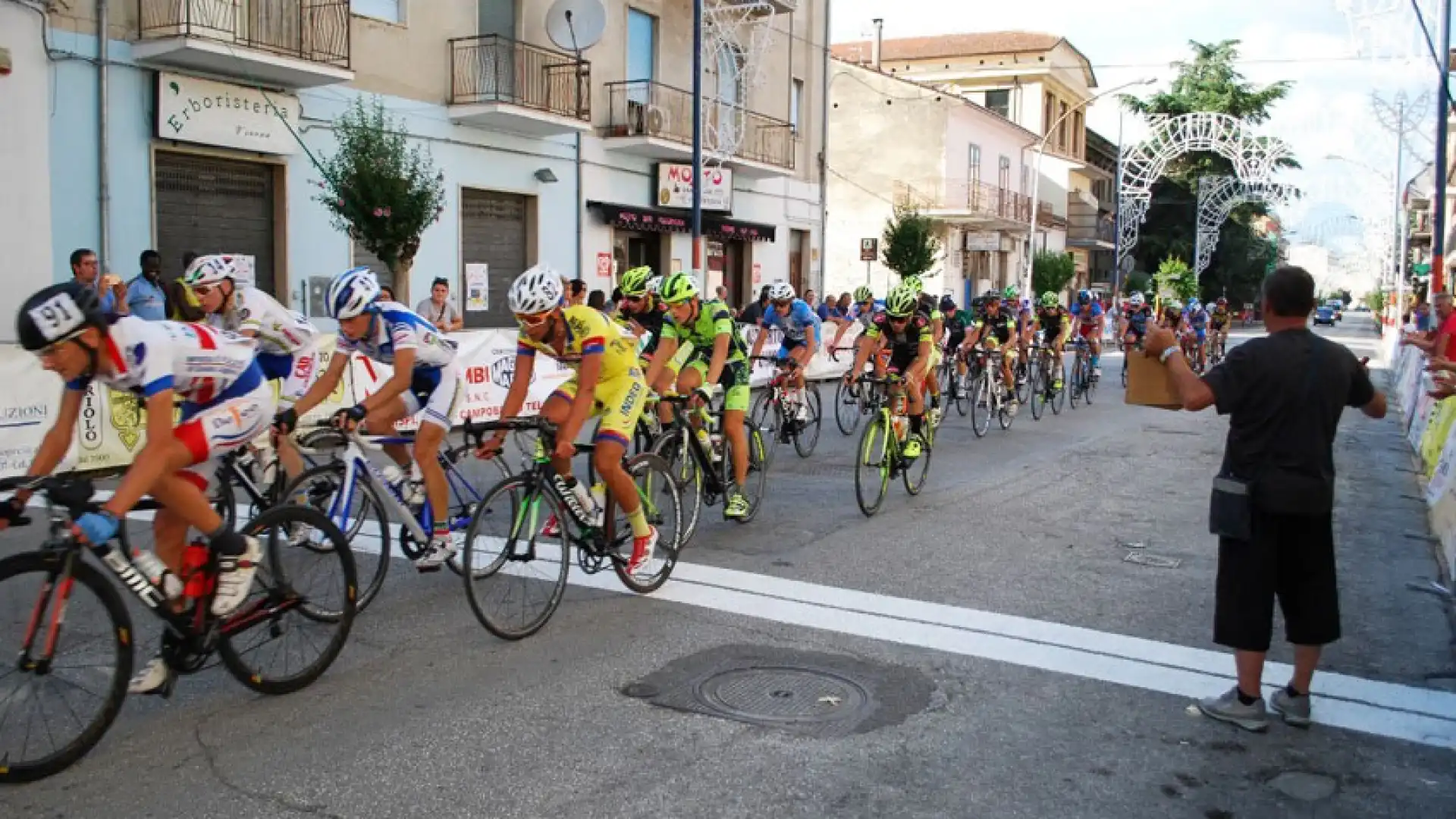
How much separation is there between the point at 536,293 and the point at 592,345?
15.8 inches

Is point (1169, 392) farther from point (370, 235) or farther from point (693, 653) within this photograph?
point (370, 235)

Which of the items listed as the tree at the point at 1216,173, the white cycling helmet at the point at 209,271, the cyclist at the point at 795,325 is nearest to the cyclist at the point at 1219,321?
the cyclist at the point at 795,325

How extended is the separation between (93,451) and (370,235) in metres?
6.79

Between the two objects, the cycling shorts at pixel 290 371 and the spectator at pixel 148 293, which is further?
the spectator at pixel 148 293

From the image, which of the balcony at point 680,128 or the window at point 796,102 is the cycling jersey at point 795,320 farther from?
the window at point 796,102

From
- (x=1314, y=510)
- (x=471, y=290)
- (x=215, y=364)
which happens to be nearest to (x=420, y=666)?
(x=215, y=364)

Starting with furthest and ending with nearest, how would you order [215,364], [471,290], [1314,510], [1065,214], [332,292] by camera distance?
[1065,214]
[471,290]
[332,292]
[215,364]
[1314,510]

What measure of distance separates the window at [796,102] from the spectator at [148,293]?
833 inches

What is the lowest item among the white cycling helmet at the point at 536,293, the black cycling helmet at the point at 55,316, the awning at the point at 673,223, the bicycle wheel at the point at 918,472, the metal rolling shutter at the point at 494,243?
the bicycle wheel at the point at 918,472

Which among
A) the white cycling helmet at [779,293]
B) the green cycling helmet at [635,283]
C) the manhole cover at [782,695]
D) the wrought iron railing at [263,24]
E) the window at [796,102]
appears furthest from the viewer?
the window at [796,102]

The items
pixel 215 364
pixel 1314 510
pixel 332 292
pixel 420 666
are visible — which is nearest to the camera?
pixel 1314 510

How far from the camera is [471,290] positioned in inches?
848

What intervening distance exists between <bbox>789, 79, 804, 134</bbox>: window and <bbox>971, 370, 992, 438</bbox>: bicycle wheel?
18.3 metres

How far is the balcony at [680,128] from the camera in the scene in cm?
2448
